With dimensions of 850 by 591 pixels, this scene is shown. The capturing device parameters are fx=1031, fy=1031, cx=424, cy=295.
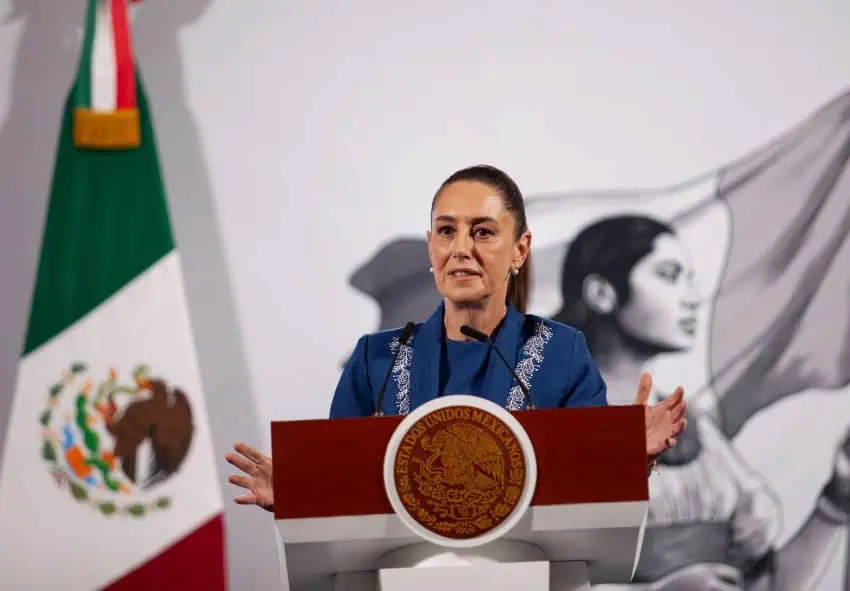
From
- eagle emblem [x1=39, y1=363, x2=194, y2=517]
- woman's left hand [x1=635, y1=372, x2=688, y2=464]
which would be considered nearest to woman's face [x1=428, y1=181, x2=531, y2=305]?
woman's left hand [x1=635, y1=372, x2=688, y2=464]

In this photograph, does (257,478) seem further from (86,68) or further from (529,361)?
(86,68)

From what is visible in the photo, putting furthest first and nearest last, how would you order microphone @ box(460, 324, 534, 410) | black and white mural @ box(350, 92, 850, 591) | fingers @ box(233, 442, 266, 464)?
black and white mural @ box(350, 92, 850, 591)
microphone @ box(460, 324, 534, 410)
fingers @ box(233, 442, 266, 464)

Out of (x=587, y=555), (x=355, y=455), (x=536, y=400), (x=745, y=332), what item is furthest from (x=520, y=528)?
(x=745, y=332)

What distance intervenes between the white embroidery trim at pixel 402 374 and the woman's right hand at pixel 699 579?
1.74 metres

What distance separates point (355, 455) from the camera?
63.7 inches

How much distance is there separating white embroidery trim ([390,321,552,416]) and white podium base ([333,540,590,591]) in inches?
19.2

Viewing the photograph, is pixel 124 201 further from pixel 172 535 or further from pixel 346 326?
pixel 172 535

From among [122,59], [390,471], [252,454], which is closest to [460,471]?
[390,471]

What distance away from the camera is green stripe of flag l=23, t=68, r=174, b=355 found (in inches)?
133

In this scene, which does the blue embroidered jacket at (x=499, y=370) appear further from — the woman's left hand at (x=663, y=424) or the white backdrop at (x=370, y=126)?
the white backdrop at (x=370, y=126)

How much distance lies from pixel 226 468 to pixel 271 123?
1179 millimetres

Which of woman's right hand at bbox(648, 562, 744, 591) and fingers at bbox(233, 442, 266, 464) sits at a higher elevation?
fingers at bbox(233, 442, 266, 464)

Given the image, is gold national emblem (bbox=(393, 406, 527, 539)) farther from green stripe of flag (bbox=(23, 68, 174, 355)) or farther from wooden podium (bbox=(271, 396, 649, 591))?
green stripe of flag (bbox=(23, 68, 174, 355))

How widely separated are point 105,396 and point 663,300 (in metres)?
1.91
